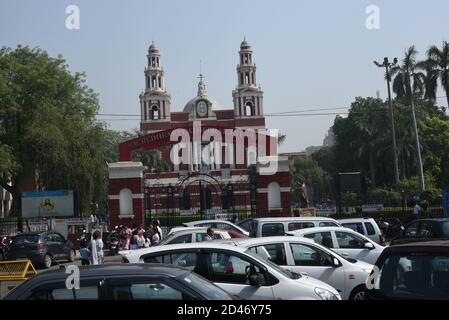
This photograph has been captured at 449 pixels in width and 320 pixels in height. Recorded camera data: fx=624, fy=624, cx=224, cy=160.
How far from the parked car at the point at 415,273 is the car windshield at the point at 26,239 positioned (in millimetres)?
17938

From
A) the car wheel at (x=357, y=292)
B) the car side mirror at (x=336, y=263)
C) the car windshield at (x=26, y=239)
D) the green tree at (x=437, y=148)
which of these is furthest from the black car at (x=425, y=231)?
the green tree at (x=437, y=148)

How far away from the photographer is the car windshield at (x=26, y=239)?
2245 centimetres

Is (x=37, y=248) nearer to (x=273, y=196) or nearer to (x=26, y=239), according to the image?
(x=26, y=239)

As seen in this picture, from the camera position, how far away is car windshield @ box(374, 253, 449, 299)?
6.40m

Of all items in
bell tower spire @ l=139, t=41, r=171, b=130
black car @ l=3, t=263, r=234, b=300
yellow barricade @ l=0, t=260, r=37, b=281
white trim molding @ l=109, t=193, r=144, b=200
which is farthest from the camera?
bell tower spire @ l=139, t=41, r=171, b=130

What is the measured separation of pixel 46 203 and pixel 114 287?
83.7ft

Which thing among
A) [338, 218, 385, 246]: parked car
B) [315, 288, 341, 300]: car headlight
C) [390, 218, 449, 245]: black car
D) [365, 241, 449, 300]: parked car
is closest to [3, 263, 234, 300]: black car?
[365, 241, 449, 300]: parked car

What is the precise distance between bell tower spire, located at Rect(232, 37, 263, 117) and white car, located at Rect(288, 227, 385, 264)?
75.9 m

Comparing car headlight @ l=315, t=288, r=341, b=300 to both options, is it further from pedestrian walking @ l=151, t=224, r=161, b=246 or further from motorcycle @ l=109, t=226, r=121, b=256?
motorcycle @ l=109, t=226, r=121, b=256

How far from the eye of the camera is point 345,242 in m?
14.1

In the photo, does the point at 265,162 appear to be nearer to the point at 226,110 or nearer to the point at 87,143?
the point at 87,143

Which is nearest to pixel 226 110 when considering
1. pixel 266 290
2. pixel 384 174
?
pixel 384 174

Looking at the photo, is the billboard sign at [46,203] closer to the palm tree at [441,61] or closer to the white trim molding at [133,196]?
the white trim molding at [133,196]

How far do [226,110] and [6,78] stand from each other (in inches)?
2196
